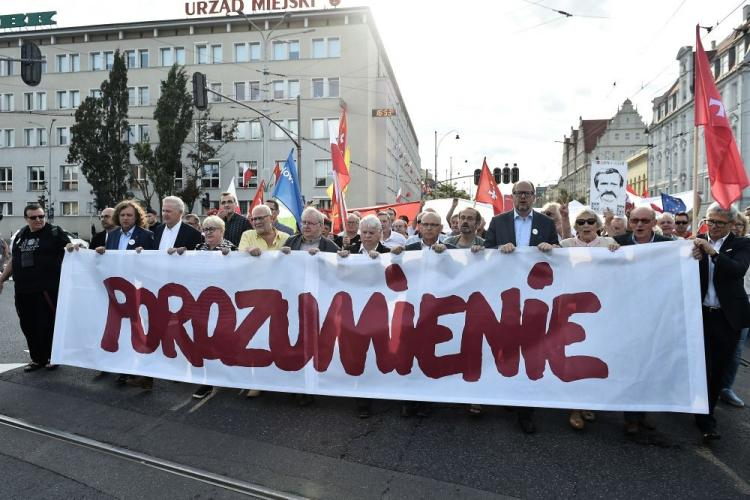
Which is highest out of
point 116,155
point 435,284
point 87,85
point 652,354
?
point 87,85

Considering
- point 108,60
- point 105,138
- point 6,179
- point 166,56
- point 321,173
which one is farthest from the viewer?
point 6,179

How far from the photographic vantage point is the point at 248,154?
46.5 meters

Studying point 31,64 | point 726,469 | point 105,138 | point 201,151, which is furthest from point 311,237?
point 105,138

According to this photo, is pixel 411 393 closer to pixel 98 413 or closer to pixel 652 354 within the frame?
pixel 652 354

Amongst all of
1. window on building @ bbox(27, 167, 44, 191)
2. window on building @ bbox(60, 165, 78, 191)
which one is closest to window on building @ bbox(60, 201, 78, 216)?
window on building @ bbox(60, 165, 78, 191)

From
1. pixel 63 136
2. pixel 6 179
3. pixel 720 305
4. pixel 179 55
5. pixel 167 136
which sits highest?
pixel 179 55

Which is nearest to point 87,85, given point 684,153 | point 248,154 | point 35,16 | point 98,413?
point 35,16

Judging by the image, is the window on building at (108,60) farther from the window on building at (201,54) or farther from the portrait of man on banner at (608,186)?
the portrait of man on banner at (608,186)

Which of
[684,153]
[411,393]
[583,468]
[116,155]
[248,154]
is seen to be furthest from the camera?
[684,153]

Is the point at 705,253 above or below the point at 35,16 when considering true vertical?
below

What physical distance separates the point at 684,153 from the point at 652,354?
59770 millimetres

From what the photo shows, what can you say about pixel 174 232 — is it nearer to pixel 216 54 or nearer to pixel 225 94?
pixel 225 94

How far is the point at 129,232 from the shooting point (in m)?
5.81

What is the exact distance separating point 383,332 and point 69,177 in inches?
2111
